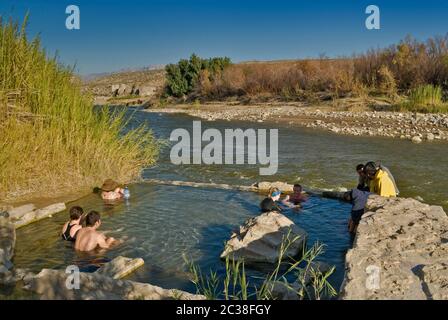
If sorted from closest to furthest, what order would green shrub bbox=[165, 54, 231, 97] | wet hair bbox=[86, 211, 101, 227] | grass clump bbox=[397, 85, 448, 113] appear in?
wet hair bbox=[86, 211, 101, 227], grass clump bbox=[397, 85, 448, 113], green shrub bbox=[165, 54, 231, 97]

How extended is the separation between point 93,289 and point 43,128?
606 cm

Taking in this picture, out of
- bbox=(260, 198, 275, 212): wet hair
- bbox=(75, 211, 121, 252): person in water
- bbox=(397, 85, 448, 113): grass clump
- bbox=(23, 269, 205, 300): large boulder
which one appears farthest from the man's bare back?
bbox=(397, 85, 448, 113): grass clump

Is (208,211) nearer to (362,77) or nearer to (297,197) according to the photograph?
(297,197)

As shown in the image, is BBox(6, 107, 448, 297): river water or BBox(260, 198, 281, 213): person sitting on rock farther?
BBox(260, 198, 281, 213): person sitting on rock

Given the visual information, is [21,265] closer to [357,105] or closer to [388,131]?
[388,131]

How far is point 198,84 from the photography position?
4922 centimetres

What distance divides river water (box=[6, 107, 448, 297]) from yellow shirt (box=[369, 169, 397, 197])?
98cm

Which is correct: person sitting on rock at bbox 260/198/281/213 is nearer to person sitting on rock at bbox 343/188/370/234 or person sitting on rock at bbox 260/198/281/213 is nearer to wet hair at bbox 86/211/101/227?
person sitting on rock at bbox 343/188/370/234

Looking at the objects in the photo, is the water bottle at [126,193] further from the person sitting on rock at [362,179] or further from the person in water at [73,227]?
the person sitting on rock at [362,179]

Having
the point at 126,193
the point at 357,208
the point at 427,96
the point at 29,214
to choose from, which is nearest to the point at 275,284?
the point at 357,208

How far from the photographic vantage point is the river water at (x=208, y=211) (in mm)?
6715

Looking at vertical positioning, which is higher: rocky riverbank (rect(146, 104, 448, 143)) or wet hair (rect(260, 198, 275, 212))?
rocky riverbank (rect(146, 104, 448, 143))

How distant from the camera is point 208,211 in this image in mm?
9398

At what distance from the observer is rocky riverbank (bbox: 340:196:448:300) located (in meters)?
4.00
